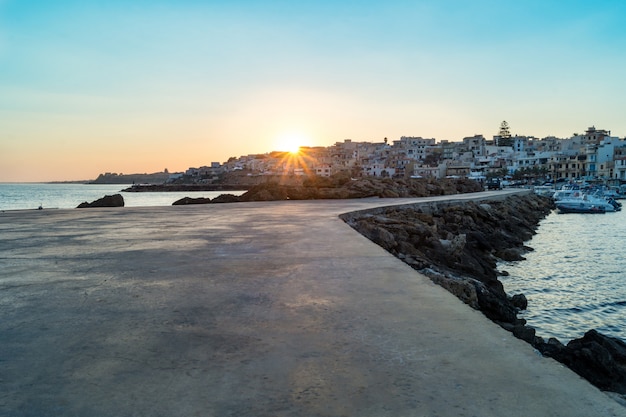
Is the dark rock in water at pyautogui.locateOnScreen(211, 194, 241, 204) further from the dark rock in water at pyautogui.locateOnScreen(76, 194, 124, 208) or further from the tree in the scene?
the tree

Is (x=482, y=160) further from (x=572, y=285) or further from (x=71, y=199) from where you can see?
(x=572, y=285)

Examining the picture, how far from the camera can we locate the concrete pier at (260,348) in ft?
6.48

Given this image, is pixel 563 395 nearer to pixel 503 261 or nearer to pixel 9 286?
pixel 9 286

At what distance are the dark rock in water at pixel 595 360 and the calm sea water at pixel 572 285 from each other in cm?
221

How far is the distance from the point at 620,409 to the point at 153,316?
2.73 meters

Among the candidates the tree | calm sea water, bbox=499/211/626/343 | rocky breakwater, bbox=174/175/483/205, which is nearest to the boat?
rocky breakwater, bbox=174/175/483/205

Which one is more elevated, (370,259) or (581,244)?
(370,259)

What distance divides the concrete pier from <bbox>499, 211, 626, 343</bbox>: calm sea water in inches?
235

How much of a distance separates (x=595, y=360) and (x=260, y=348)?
4406 millimetres

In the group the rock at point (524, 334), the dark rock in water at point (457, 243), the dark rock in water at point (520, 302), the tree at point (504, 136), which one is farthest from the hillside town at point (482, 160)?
the rock at point (524, 334)

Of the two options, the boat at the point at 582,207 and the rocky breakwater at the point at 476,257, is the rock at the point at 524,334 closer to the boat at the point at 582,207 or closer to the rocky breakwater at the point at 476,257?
the rocky breakwater at the point at 476,257

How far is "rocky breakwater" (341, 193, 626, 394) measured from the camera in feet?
17.3

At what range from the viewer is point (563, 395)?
6.75ft

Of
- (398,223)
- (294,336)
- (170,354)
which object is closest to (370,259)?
(294,336)
